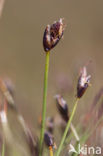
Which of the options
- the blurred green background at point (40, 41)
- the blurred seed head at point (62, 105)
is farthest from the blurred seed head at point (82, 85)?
the blurred green background at point (40, 41)

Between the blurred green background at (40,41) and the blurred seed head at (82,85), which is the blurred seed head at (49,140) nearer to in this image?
the blurred seed head at (82,85)

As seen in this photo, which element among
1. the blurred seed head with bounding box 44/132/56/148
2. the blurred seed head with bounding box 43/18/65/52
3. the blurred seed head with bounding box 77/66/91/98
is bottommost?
the blurred seed head with bounding box 44/132/56/148

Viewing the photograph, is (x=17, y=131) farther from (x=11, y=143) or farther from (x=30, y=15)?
(x=30, y=15)

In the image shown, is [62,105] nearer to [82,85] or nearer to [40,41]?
[82,85]

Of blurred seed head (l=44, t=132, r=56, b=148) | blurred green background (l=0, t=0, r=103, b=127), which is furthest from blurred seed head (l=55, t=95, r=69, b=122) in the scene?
blurred green background (l=0, t=0, r=103, b=127)

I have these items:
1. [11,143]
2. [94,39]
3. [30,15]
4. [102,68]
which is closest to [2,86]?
[11,143]

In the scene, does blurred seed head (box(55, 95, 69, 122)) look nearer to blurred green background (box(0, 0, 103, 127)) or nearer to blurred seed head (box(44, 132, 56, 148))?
blurred seed head (box(44, 132, 56, 148))

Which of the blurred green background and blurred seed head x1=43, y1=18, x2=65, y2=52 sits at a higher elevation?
the blurred green background

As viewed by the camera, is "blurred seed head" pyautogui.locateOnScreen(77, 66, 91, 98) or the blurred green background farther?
the blurred green background

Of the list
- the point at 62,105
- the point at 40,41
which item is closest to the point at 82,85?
the point at 62,105
